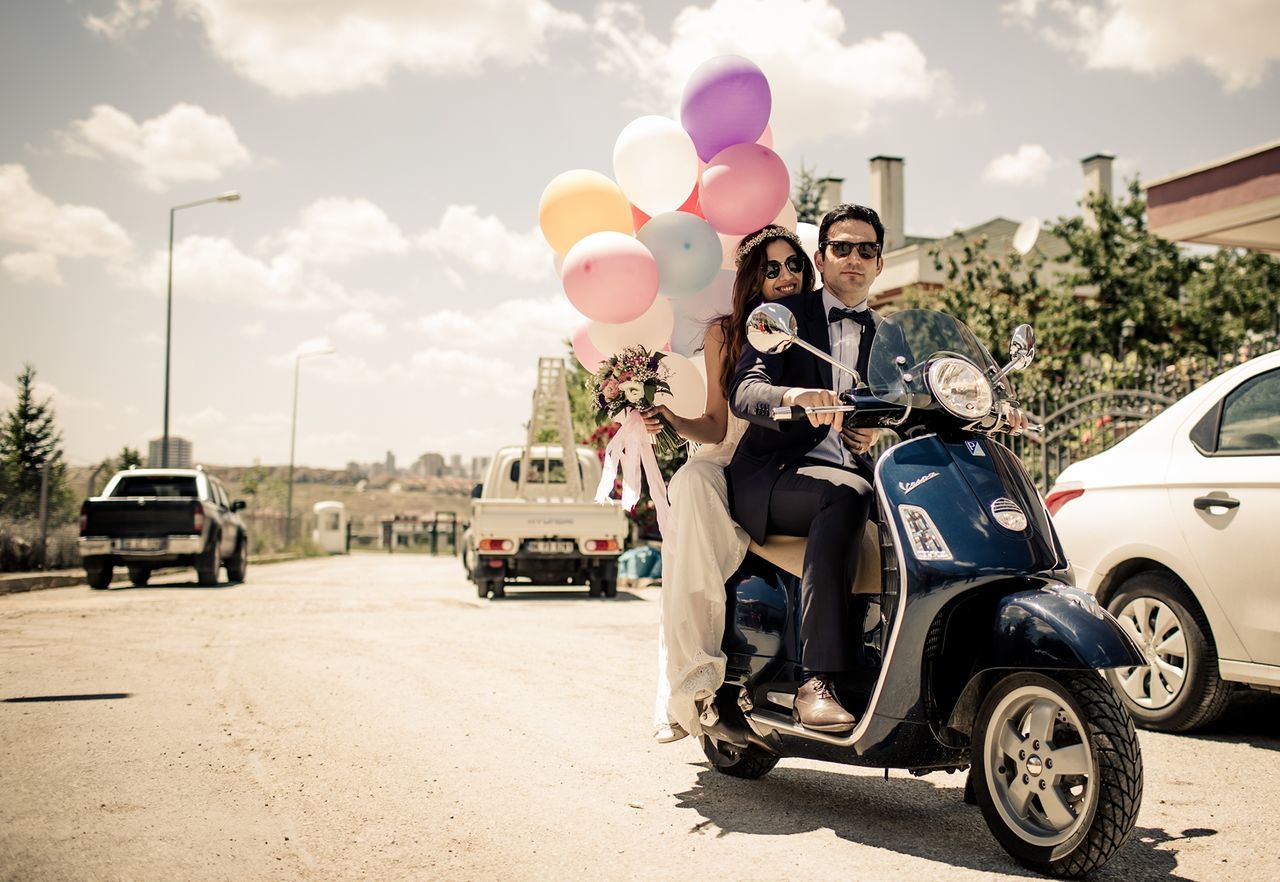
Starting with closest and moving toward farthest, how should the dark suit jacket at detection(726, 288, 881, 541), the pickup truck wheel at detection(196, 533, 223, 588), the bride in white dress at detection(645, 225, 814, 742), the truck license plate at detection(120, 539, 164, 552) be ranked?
the dark suit jacket at detection(726, 288, 881, 541)
the bride in white dress at detection(645, 225, 814, 742)
the truck license plate at detection(120, 539, 164, 552)
the pickup truck wheel at detection(196, 533, 223, 588)

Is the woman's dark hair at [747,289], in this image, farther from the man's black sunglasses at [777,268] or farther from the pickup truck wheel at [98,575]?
the pickup truck wheel at [98,575]

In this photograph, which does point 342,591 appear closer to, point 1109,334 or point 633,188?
point 633,188

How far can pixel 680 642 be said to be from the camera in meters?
4.56

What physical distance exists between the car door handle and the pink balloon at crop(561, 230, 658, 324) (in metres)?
2.84

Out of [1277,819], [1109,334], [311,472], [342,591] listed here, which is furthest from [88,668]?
[311,472]

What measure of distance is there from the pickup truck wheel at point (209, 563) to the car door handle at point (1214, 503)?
1602cm

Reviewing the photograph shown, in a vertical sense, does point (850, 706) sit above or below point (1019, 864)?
above

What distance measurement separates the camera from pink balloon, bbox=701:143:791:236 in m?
5.66

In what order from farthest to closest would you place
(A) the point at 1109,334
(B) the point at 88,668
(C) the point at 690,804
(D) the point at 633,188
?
(A) the point at 1109,334
(B) the point at 88,668
(D) the point at 633,188
(C) the point at 690,804

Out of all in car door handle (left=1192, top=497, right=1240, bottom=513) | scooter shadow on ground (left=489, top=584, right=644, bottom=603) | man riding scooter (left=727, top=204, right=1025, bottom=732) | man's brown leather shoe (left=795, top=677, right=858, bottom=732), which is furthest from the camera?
scooter shadow on ground (left=489, top=584, right=644, bottom=603)

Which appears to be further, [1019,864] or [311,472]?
[311,472]

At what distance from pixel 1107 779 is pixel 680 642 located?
1.75m

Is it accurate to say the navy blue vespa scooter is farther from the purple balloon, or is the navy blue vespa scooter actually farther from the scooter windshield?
the purple balloon

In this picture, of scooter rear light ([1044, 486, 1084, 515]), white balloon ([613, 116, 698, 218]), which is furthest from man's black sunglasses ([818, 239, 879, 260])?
scooter rear light ([1044, 486, 1084, 515])
